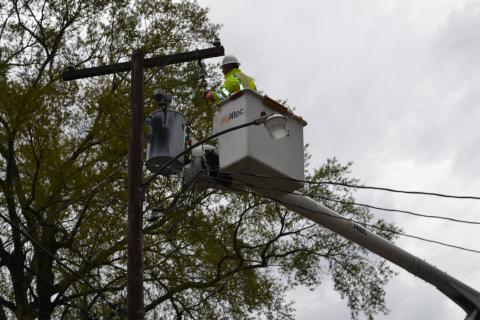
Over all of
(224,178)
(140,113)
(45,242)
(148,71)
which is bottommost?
(224,178)

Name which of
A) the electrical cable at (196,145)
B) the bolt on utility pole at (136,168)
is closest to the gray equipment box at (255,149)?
the electrical cable at (196,145)

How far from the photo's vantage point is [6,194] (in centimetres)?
1335

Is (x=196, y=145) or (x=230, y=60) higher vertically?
(x=230, y=60)

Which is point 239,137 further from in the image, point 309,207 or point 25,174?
point 25,174

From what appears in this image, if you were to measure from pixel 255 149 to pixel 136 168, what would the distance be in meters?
1.40

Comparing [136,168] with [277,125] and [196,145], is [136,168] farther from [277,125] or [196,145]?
[277,125]

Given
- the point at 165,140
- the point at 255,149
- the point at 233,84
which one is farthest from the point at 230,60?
the point at 255,149

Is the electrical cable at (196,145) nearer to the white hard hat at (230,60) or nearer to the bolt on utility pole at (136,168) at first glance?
the bolt on utility pole at (136,168)

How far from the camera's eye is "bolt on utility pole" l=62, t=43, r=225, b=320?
24.1 feet

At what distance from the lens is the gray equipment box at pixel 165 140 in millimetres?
8445

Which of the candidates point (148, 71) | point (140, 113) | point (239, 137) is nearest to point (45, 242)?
point (148, 71)

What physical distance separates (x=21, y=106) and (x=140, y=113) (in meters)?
4.51

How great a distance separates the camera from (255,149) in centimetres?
781

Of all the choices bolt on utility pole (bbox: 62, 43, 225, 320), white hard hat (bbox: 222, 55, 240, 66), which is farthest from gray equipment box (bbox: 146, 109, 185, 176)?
white hard hat (bbox: 222, 55, 240, 66)
